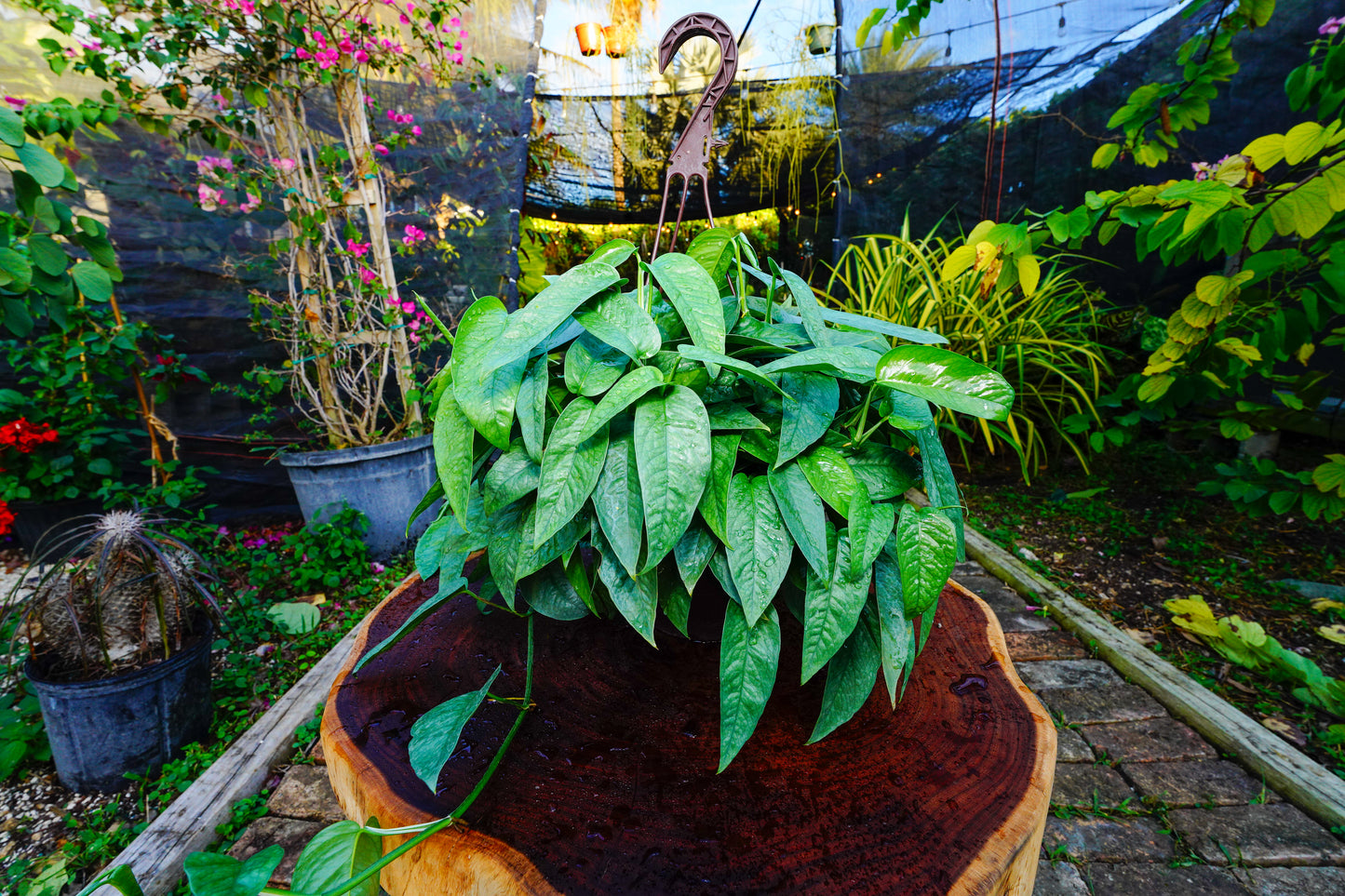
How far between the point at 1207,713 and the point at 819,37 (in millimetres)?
3838

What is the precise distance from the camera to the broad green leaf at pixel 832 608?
0.48m

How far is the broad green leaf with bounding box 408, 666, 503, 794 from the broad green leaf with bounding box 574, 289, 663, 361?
0.35 m

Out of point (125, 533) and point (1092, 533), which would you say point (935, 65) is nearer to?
point (1092, 533)

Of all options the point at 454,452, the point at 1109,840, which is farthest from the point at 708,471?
the point at 1109,840

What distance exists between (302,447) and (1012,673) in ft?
8.54

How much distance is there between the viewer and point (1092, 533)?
2074mm

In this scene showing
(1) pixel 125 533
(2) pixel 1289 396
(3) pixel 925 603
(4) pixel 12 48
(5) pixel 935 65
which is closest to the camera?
(3) pixel 925 603

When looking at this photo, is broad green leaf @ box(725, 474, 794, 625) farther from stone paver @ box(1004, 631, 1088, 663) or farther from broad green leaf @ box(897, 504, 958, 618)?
stone paver @ box(1004, 631, 1088, 663)

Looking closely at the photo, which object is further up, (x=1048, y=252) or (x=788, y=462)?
(x=1048, y=252)

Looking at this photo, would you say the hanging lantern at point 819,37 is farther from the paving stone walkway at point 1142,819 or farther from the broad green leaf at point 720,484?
the broad green leaf at point 720,484

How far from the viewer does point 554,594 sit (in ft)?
1.94

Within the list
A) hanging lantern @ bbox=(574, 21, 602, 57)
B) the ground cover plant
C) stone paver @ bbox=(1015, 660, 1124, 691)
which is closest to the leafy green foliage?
stone paver @ bbox=(1015, 660, 1124, 691)

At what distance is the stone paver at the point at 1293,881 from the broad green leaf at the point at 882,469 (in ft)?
3.38

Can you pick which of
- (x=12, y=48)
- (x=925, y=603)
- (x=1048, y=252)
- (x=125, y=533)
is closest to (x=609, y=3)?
(x=12, y=48)
